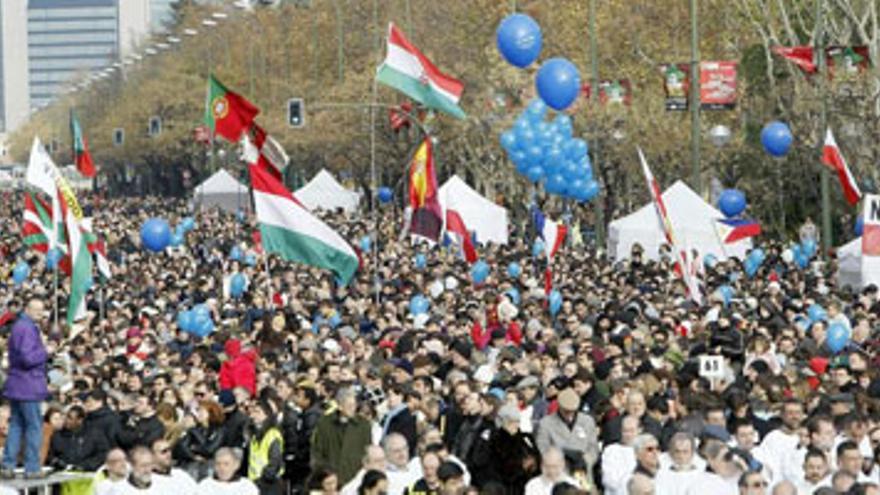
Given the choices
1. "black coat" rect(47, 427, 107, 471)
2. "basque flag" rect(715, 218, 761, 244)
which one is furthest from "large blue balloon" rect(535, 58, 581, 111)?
"black coat" rect(47, 427, 107, 471)

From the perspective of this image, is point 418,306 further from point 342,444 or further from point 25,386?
point 25,386

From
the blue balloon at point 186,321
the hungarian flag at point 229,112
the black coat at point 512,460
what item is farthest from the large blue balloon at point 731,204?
the black coat at point 512,460

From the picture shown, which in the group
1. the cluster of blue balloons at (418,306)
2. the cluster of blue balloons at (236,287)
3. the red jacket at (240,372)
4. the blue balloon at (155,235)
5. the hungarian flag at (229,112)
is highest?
the hungarian flag at (229,112)

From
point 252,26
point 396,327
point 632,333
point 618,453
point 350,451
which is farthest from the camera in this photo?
point 252,26

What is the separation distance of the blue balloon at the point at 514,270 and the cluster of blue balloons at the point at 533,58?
3.06m

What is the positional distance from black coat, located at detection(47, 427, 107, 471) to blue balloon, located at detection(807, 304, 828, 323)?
29.9 ft

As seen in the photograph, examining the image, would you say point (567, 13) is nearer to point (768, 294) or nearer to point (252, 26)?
point (768, 294)

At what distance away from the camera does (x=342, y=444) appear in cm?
1750

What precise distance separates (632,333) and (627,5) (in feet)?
149

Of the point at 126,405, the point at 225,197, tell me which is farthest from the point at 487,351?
the point at 225,197

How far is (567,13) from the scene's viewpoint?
6950cm

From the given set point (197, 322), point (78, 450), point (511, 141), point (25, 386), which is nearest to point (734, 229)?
point (511, 141)

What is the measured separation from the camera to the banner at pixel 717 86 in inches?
1855

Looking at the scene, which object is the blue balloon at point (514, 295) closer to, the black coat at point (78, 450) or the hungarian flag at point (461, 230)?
the hungarian flag at point (461, 230)
